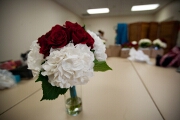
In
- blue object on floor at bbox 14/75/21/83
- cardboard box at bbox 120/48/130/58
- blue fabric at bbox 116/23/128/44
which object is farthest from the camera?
cardboard box at bbox 120/48/130/58

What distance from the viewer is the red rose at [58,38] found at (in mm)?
189

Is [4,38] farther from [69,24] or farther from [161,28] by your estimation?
[161,28]

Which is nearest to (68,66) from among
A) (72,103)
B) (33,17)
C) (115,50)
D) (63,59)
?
(63,59)

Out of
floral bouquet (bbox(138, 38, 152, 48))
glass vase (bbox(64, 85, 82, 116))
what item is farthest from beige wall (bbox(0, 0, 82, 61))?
floral bouquet (bbox(138, 38, 152, 48))

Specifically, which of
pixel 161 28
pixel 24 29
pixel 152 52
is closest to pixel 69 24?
pixel 24 29

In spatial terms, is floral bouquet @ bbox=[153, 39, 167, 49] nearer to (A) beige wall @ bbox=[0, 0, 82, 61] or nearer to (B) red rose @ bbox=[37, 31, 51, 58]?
(A) beige wall @ bbox=[0, 0, 82, 61]

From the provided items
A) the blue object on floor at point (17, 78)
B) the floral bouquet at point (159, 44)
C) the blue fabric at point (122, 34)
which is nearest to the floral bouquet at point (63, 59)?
the blue object on floor at point (17, 78)

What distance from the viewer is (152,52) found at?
3.75 feet

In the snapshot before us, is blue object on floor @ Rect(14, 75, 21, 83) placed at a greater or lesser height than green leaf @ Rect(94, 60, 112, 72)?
lesser

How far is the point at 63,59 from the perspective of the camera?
0.17 metres

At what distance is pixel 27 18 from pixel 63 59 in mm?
523

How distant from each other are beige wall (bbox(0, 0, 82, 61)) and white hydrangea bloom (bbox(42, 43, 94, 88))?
202 mm

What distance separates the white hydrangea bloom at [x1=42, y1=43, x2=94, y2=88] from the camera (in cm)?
17

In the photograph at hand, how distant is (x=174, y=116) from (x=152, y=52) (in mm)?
1064
